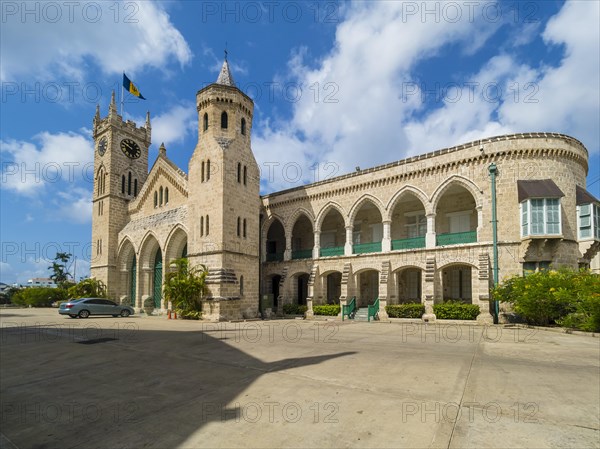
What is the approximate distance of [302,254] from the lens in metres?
25.5

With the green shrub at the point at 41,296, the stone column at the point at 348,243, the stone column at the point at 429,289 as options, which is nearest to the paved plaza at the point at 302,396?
the stone column at the point at 429,289

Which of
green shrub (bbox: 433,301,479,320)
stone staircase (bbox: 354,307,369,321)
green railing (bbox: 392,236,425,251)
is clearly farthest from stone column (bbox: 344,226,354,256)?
Result: green shrub (bbox: 433,301,479,320)

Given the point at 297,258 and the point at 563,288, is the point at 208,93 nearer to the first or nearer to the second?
the point at 297,258

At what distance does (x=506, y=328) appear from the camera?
15438 millimetres

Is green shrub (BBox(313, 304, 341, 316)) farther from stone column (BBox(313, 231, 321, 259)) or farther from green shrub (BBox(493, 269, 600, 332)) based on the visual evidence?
green shrub (BBox(493, 269, 600, 332))

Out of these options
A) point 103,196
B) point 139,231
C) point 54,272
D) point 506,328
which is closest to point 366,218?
point 506,328

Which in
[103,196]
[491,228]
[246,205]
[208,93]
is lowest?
[491,228]

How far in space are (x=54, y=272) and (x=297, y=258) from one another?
41.9 m

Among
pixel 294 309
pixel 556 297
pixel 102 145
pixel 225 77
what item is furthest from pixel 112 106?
pixel 556 297

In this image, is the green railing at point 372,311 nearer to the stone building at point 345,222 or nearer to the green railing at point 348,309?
the stone building at point 345,222

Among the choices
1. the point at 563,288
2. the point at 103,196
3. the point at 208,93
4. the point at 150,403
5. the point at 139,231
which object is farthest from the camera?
the point at 103,196

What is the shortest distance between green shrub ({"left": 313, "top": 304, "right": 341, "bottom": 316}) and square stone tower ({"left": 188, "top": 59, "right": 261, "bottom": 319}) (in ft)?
12.8

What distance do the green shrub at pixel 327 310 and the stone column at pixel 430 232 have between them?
254 inches

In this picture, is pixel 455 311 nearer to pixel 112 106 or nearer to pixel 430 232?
pixel 430 232
